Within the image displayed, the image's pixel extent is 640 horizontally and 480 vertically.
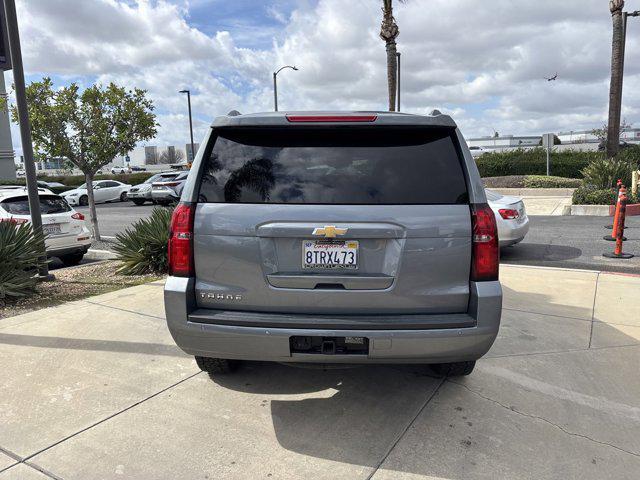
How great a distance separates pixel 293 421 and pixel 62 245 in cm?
746

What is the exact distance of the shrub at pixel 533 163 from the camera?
79.5ft

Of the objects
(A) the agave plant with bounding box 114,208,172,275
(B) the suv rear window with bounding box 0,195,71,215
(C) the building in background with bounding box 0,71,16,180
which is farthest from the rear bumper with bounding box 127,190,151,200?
(A) the agave plant with bounding box 114,208,172,275

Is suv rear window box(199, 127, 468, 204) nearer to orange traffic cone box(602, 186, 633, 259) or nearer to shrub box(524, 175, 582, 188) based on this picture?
orange traffic cone box(602, 186, 633, 259)

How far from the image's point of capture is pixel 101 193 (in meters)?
28.5

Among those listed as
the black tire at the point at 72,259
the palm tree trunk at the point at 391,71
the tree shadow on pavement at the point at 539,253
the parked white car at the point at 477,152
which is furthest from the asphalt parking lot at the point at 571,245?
the parked white car at the point at 477,152

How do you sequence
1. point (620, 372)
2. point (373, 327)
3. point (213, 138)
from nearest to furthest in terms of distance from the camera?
point (373, 327) < point (213, 138) < point (620, 372)

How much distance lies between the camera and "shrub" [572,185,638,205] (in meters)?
14.7

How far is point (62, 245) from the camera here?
911 centimetres

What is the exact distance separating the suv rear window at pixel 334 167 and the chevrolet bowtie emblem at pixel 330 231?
6.8 inches

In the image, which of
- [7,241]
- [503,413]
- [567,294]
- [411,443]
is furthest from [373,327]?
[7,241]

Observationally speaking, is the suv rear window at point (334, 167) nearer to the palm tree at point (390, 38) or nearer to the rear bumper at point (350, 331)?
the rear bumper at point (350, 331)

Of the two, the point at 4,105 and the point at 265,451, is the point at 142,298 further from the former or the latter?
the point at 4,105

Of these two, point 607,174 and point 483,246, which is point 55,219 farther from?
point 607,174

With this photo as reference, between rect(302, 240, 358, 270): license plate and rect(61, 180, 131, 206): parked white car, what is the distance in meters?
27.3
